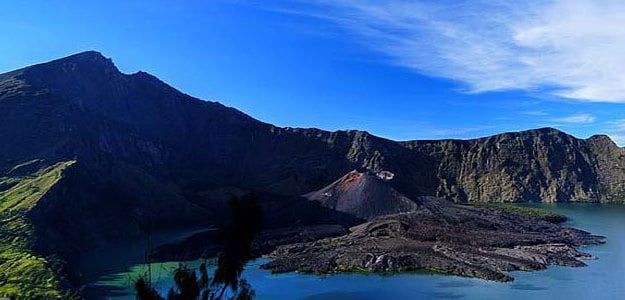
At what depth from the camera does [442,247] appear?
276 feet

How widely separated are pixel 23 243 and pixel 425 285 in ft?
177

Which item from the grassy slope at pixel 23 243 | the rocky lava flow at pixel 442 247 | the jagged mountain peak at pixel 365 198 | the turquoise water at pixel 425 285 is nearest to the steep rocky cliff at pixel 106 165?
the grassy slope at pixel 23 243

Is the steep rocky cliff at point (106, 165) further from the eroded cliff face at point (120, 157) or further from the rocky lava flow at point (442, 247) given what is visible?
the rocky lava flow at point (442, 247)

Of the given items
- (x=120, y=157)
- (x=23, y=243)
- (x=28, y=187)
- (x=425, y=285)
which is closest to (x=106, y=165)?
(x=120, y=157)

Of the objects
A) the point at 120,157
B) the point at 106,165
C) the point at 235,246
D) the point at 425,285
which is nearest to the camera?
the point at 235,246

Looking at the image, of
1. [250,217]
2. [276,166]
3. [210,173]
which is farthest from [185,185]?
[250,217]

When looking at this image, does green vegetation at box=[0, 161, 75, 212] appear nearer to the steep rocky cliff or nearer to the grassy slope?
the grassy slope

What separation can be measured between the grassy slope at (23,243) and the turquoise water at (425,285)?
→ 23.0 ft

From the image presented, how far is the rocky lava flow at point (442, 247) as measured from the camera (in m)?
74.2

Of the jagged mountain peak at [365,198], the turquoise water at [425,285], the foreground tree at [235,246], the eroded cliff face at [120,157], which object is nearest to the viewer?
the foreground tree at [235,246]

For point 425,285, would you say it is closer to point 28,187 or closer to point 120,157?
point 28,187

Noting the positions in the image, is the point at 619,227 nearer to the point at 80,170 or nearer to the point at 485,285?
the point at 485,285

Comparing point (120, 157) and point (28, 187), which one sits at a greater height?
point (120, 157)

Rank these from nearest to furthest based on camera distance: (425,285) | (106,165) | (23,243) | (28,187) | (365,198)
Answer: (425,285), (23,243), (28,187), (365,198), (106,165)
